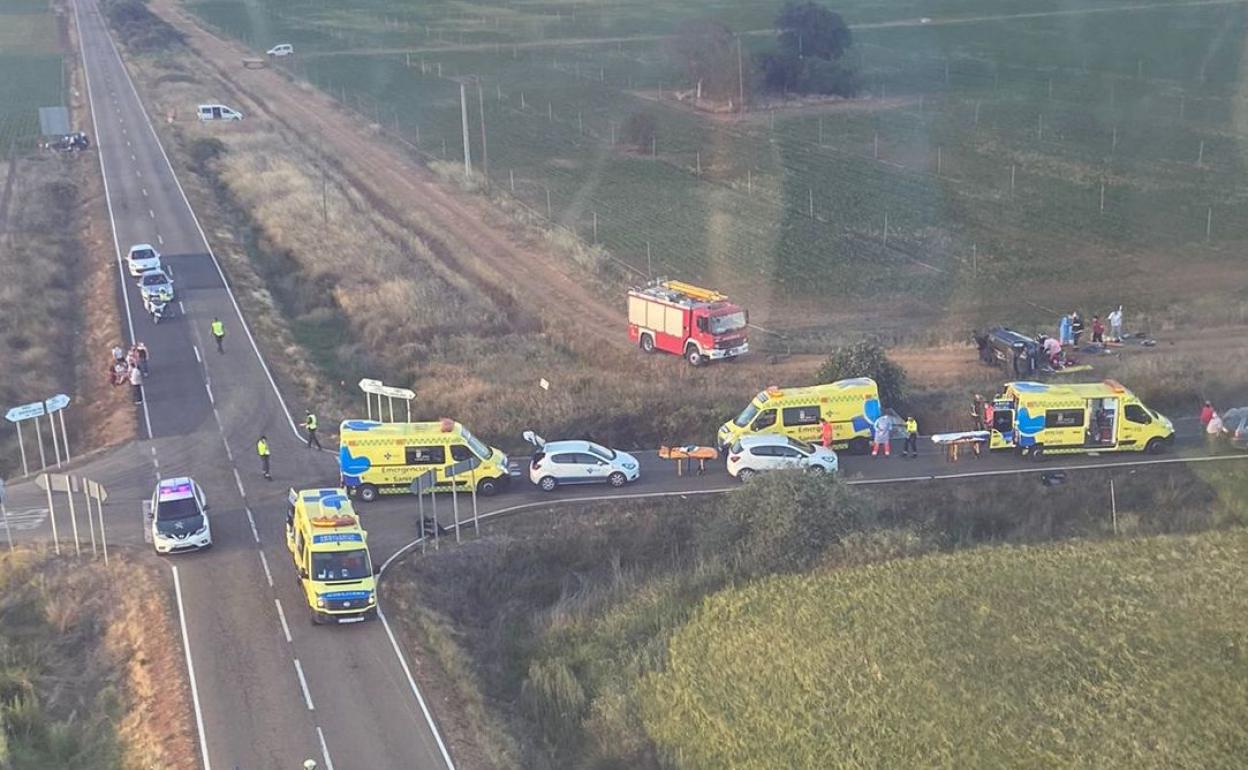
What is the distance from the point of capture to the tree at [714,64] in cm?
7494

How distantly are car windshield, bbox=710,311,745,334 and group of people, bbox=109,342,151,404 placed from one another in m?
14.6

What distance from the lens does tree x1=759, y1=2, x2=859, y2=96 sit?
252 ft

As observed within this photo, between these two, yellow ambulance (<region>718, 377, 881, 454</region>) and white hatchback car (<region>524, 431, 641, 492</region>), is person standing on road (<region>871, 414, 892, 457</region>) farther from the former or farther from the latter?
white hatchback car (<region>524, 431, 641, 492</region>)

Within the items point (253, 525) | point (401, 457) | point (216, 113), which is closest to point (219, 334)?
point (401, 457)

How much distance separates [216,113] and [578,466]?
56.3 m

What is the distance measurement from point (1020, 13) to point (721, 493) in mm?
64287

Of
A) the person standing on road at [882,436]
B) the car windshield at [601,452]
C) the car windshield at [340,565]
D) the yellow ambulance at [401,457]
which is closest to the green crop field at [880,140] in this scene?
the person standing on road at [882,436]

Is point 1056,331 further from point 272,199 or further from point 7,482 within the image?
point 272,199

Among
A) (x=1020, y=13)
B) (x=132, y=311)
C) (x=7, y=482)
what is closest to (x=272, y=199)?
(x=132, y=311)

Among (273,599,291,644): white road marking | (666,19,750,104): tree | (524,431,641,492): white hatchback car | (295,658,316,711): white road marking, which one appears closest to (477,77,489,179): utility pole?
(666,19,750,104): tree

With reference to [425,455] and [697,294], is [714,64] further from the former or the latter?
[425,455]

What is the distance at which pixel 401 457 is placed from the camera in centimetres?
2897

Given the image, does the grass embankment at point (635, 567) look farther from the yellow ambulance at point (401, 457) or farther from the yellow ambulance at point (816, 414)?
the yellow ambulance at point (816, 414)

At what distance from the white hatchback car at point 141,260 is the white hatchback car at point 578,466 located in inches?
823
